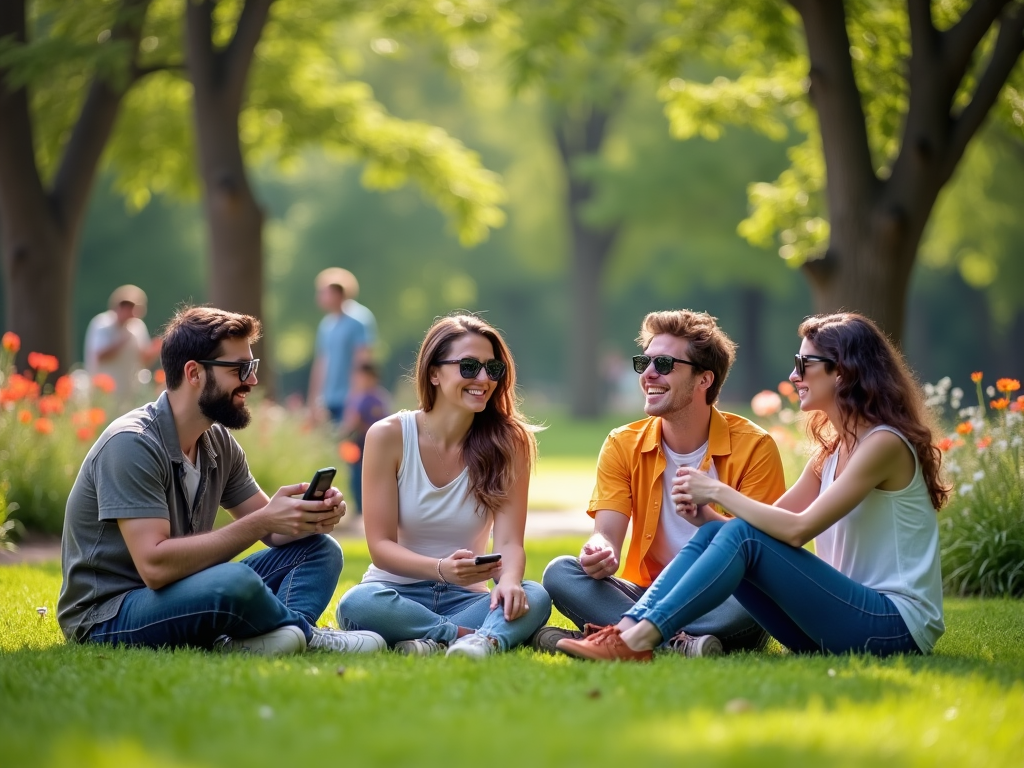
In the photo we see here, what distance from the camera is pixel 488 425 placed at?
5789 millimetres

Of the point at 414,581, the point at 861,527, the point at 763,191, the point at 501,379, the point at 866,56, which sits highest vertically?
the point at 866,56

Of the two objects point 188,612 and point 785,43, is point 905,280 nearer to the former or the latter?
point 785,43

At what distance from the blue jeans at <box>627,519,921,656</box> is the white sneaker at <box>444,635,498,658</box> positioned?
63cm

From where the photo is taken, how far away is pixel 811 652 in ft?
17.2

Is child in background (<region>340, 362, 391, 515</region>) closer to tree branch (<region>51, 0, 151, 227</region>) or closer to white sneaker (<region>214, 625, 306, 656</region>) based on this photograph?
tree branch (<region>51, 0, 151, 227</region>)

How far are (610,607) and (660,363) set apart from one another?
1.12 m

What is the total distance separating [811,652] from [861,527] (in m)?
0.58

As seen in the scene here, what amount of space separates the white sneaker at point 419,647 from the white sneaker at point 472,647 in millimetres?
110

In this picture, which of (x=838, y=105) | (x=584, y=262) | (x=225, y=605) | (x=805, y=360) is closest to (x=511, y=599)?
(x=225, y=605)

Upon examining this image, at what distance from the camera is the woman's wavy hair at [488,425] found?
18.4 feet

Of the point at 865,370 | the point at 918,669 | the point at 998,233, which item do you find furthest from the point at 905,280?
the point at 998,233

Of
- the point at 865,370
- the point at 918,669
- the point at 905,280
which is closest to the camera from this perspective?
the point at 918,669

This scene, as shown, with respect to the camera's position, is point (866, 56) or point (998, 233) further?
point (998, 233)

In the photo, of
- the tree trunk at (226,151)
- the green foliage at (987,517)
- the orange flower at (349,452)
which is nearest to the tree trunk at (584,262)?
the tree trunk at (226,151)
